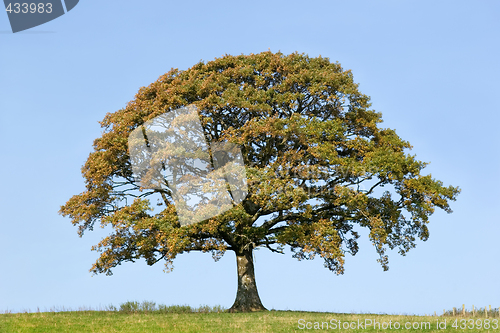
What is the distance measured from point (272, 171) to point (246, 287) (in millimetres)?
6868

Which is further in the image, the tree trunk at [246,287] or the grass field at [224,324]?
the tree trunk at [246,287]

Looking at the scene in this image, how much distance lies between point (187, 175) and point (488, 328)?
48.4 feet

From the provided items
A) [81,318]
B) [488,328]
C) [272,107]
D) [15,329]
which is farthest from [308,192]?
[15,329]

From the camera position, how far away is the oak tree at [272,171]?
23.1 m

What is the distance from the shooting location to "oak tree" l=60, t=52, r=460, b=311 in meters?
23.1

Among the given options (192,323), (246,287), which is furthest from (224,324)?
(246,287)

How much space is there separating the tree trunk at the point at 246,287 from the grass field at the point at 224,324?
2399 millimetres

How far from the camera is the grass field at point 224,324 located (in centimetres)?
1912

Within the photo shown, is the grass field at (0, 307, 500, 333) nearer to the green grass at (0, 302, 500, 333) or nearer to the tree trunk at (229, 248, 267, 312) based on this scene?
the green grass at (0, 302, 500, 333)

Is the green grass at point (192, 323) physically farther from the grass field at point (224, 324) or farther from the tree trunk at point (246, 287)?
the tree trunk at point (246, 287)

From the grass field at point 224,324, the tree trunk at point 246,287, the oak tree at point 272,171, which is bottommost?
the grass field at point 224,324

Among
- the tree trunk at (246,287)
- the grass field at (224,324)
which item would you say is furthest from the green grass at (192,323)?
the tree trunk at (246,287)

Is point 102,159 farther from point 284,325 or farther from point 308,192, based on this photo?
point 284,325

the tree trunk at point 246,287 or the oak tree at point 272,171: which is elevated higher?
the oak tree at point 272,171
